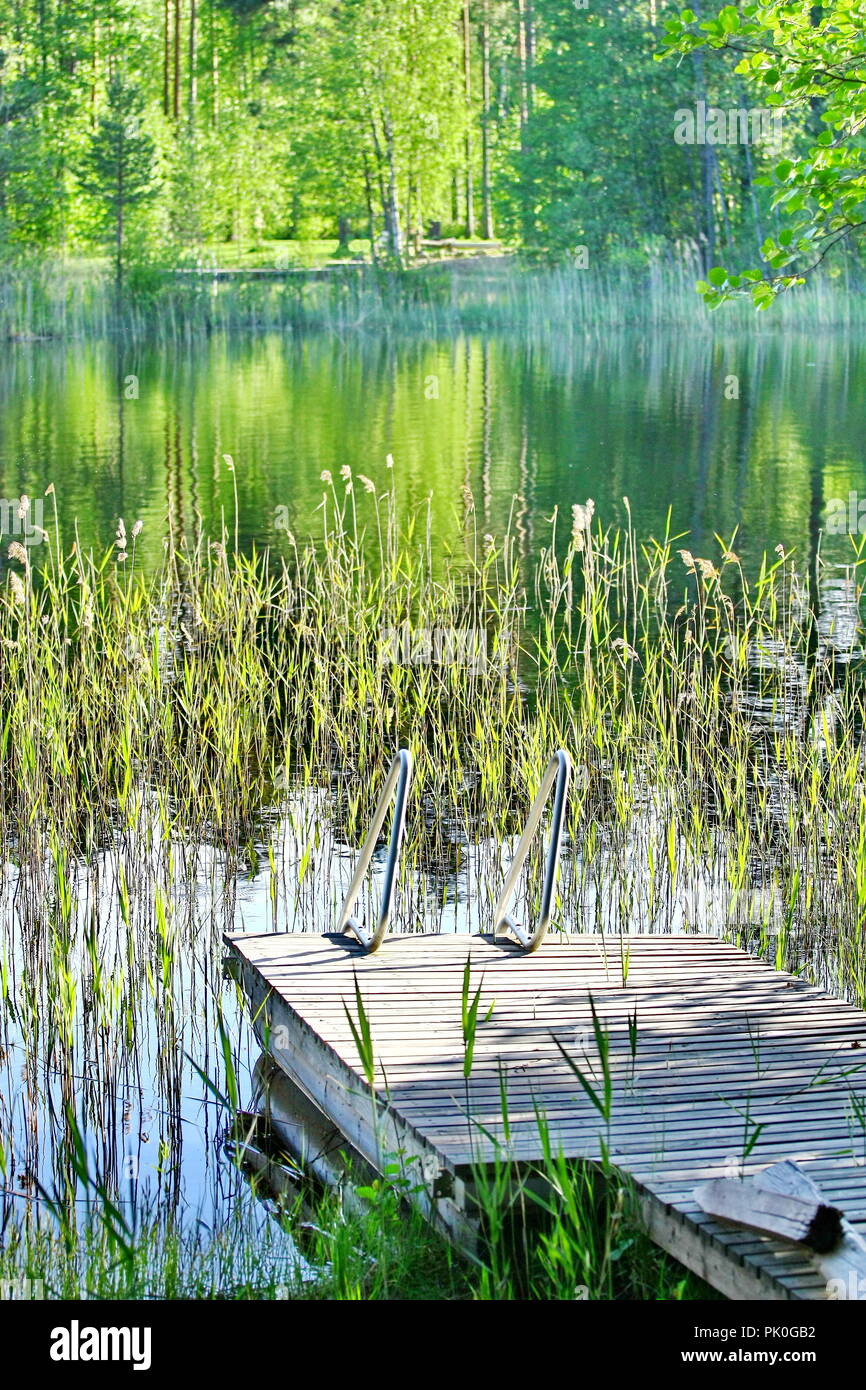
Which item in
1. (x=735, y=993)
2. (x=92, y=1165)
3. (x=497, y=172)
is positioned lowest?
(x=92, y=1165)

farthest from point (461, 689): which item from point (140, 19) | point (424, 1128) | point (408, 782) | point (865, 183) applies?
point (140, 19)

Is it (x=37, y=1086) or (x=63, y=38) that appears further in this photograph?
(x=63, y=38)

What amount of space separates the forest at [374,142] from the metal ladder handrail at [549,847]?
1236 inches

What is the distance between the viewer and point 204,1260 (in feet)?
11.5

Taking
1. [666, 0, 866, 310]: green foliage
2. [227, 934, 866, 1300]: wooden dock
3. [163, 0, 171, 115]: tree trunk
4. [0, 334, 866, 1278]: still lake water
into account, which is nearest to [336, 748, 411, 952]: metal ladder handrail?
[227, 934, 866, 1300]: wooden dock

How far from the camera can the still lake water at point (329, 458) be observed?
4590 millimetres

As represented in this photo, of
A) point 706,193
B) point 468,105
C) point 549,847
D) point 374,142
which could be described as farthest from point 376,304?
point 549,847

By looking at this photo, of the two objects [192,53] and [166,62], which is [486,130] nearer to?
[192,53]

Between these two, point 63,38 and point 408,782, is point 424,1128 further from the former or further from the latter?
point 63,38

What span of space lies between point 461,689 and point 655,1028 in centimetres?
283

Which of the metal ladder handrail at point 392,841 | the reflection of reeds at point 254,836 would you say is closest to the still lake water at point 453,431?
the reflection of reeds at point 254,836

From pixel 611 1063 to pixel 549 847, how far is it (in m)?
0.87

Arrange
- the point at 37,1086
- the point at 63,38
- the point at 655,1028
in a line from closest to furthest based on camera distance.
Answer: the point at 655,1028 → the point at 37,1086 → the point at 63,38

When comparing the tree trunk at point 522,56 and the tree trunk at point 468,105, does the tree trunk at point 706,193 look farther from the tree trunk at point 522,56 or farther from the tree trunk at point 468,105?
the tree trunk at point 522,56
